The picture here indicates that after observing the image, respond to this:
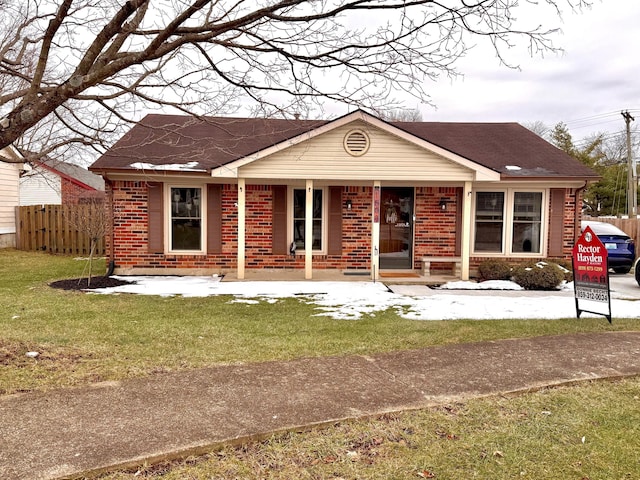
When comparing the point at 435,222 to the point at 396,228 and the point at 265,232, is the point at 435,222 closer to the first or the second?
the point at 396,228

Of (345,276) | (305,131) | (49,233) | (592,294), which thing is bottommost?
(345,276)

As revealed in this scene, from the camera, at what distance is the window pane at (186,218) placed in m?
11.8

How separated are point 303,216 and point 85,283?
17.2 feet

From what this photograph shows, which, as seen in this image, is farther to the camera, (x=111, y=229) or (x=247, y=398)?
(x=111, y=229)

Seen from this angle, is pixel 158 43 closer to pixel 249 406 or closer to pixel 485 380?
pixel 249 406

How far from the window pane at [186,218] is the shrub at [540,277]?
25.0ft

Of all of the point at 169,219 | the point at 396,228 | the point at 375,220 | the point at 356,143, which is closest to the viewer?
the point at 356,143

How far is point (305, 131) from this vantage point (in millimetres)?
10117

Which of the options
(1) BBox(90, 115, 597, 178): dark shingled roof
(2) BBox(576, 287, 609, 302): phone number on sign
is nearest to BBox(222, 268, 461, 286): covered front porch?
(1) BBox(90, 115, 597, 178): dark shingled roof

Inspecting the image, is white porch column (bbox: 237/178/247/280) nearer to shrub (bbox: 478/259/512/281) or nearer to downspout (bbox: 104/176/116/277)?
downspout (bbox: 104/176/116/277)

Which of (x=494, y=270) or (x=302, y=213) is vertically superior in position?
(x=302, y=213)

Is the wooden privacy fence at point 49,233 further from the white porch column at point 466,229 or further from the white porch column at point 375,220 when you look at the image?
the white porch column at point 466,229

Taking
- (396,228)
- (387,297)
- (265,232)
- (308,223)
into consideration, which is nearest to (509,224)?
(396,228)

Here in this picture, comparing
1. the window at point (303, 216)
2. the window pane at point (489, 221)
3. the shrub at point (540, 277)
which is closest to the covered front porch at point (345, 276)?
the window at point (303, 216)
